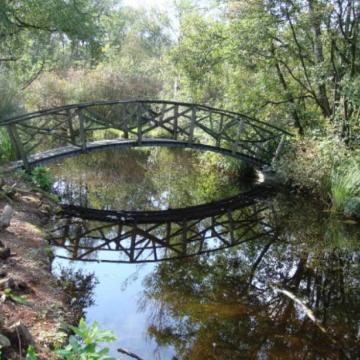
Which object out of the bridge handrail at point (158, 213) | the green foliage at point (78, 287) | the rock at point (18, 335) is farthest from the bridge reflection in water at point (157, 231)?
the rock at point (18, 335)

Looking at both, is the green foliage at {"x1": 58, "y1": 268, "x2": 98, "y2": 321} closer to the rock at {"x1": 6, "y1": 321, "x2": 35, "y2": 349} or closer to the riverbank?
the riverbank

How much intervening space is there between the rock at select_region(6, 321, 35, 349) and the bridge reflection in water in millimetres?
3470

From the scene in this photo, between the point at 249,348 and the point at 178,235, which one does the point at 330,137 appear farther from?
the point at 249,348

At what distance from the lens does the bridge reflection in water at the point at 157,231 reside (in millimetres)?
6930

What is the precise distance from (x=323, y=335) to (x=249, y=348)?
86 cm

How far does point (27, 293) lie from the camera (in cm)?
412

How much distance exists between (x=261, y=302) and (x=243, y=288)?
1.43 ft

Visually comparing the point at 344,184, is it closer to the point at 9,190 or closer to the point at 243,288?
the point at 243,288

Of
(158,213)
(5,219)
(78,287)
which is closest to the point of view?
(78,287)

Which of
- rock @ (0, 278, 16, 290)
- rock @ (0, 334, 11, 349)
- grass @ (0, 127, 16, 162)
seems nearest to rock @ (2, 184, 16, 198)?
grass @ (0, 127, 16, 162)

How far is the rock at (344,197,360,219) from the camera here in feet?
28.1

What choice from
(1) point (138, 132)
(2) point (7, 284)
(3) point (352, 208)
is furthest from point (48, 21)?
(2) point (7, 284)

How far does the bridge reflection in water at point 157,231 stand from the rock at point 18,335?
347cm

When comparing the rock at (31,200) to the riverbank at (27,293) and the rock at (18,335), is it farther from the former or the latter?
the rock at (18,335)
